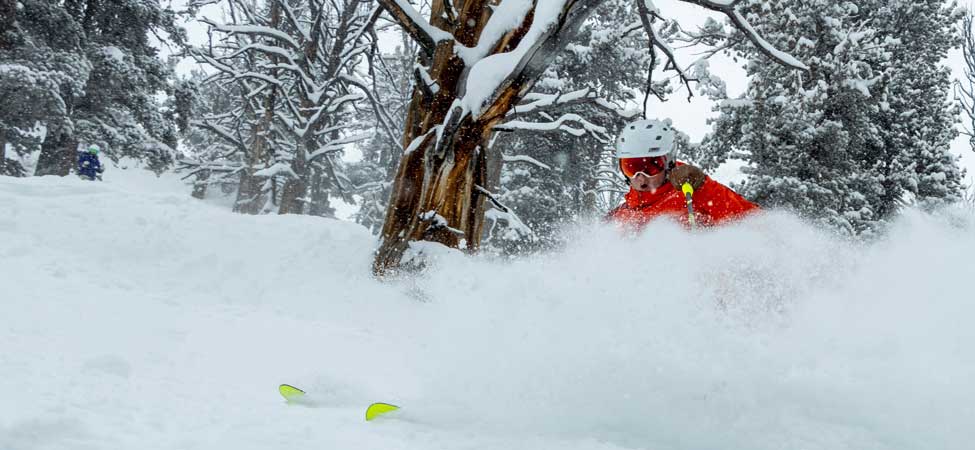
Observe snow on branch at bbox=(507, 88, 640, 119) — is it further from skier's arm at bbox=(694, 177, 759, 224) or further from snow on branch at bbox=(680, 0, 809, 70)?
skier's arm at bbox=(694, 177, 759, 224)

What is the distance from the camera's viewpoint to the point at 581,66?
64.0 feet

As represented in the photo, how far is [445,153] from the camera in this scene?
19.6 ft

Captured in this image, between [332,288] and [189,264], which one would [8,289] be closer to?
[189,264]

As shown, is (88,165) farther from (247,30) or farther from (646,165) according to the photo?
(646,165)

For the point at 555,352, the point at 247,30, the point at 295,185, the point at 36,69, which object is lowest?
the point at 555,352

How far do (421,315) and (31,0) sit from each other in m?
15.1

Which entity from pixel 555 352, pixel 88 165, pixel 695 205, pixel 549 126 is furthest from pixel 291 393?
pixel 88 165

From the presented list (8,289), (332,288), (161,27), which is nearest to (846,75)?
(332,288)

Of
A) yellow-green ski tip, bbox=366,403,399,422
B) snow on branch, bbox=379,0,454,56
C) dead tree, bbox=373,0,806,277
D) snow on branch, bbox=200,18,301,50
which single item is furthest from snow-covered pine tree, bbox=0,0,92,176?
yellow-green ski tip, bbox=366,403,399,422

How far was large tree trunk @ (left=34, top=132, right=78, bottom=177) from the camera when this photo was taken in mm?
16250

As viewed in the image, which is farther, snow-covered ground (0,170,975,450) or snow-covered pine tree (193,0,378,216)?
snow-covered pine tree (193,0,378,216)

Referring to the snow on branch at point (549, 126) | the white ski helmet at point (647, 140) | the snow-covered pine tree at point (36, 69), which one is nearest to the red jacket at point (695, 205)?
the white ski helmet at point (647, 140)

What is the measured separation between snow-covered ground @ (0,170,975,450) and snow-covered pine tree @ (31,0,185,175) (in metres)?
13.4

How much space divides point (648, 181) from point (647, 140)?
314 mm
